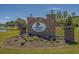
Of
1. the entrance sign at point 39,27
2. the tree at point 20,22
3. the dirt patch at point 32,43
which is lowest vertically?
the dirt patch at point 32,43

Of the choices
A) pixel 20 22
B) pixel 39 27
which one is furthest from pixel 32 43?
pixel 20 22

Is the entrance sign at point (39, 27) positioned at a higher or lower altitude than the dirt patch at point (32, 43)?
higher

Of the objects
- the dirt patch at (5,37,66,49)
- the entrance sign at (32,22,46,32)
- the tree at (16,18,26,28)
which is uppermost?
the tree at (16,18,26,28)

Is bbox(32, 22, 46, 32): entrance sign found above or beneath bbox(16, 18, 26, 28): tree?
beneath

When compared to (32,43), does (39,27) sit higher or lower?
higher

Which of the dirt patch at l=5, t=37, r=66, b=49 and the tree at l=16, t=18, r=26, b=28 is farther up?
the tree at l=16, t=18, r=26, b=28

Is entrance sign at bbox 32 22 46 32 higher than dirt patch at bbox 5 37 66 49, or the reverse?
entrance sign at bbox 32 22 46 32

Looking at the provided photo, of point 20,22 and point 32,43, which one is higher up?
point 20,22

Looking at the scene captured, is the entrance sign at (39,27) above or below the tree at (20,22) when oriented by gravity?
below

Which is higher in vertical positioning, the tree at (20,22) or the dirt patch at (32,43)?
the tree at (20,22)

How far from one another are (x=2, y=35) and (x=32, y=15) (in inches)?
22.2

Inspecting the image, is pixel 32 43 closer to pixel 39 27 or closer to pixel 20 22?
pixel 39 27
